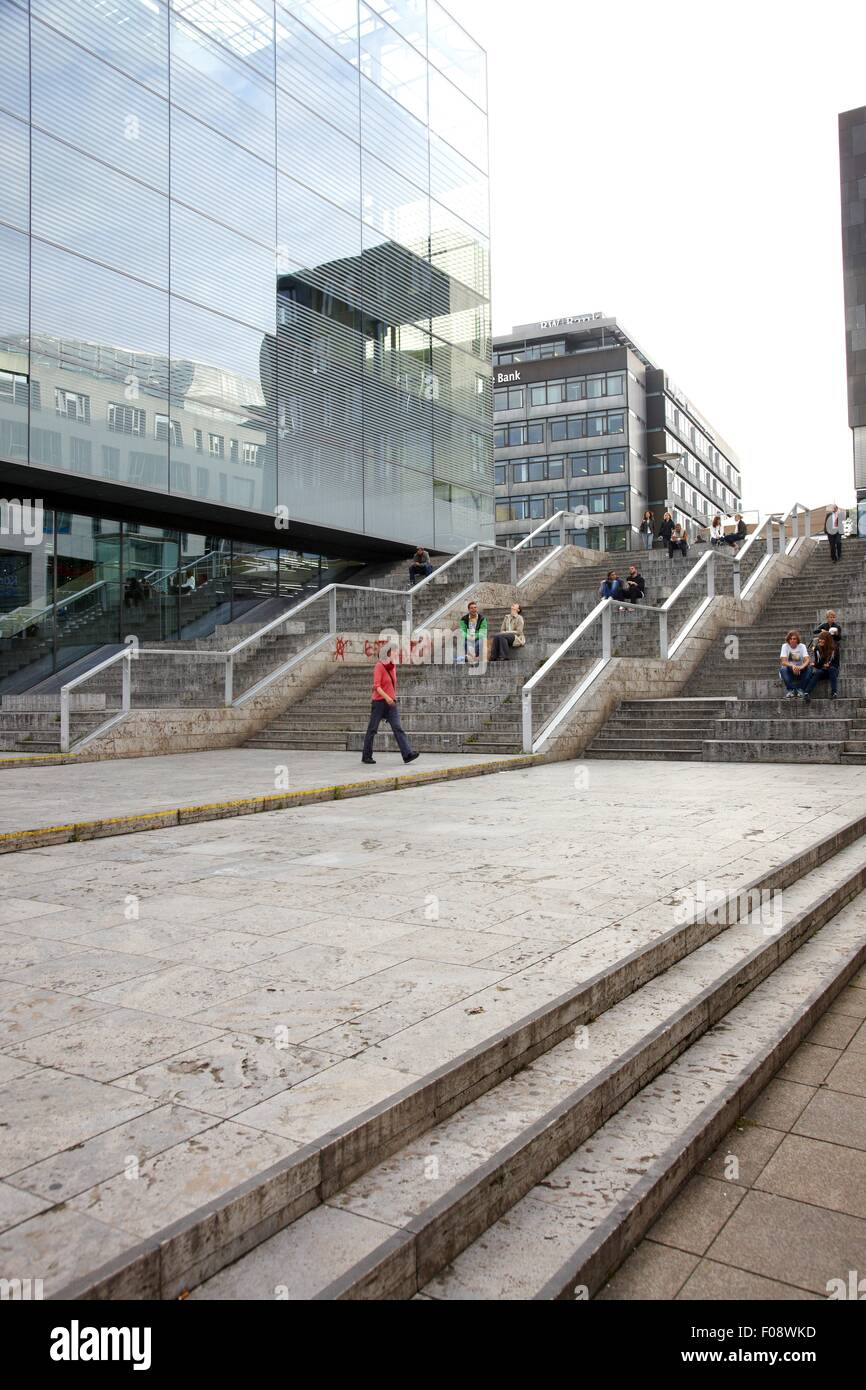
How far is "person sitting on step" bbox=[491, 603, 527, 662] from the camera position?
18422 mm

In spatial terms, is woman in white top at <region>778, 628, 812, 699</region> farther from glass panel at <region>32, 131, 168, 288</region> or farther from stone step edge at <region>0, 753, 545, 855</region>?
glass panel at <region>32, 131, 168, 288</region>

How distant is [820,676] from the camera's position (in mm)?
15508

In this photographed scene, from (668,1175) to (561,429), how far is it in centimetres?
7935

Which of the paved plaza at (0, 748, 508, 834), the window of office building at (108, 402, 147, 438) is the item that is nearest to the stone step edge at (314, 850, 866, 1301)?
the paved plaza at (0, 748, 508, 834)

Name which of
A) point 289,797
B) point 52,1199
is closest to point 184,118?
point 289,797

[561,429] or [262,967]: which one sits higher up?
[561,429]

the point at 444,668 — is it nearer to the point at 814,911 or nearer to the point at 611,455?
the point at 814,911

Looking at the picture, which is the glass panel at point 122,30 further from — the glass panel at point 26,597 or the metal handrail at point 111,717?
the metal handrail at point 111,717

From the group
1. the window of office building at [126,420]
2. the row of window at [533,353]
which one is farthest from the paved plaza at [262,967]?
the row of window at [533,353]

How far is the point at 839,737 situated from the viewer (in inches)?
565

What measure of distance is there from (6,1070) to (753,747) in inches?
505

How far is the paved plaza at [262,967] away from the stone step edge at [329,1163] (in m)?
0.07

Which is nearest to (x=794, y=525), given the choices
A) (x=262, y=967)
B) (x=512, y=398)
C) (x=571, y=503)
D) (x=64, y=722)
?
(x=64, y=722)

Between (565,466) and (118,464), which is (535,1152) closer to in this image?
(118,464)
